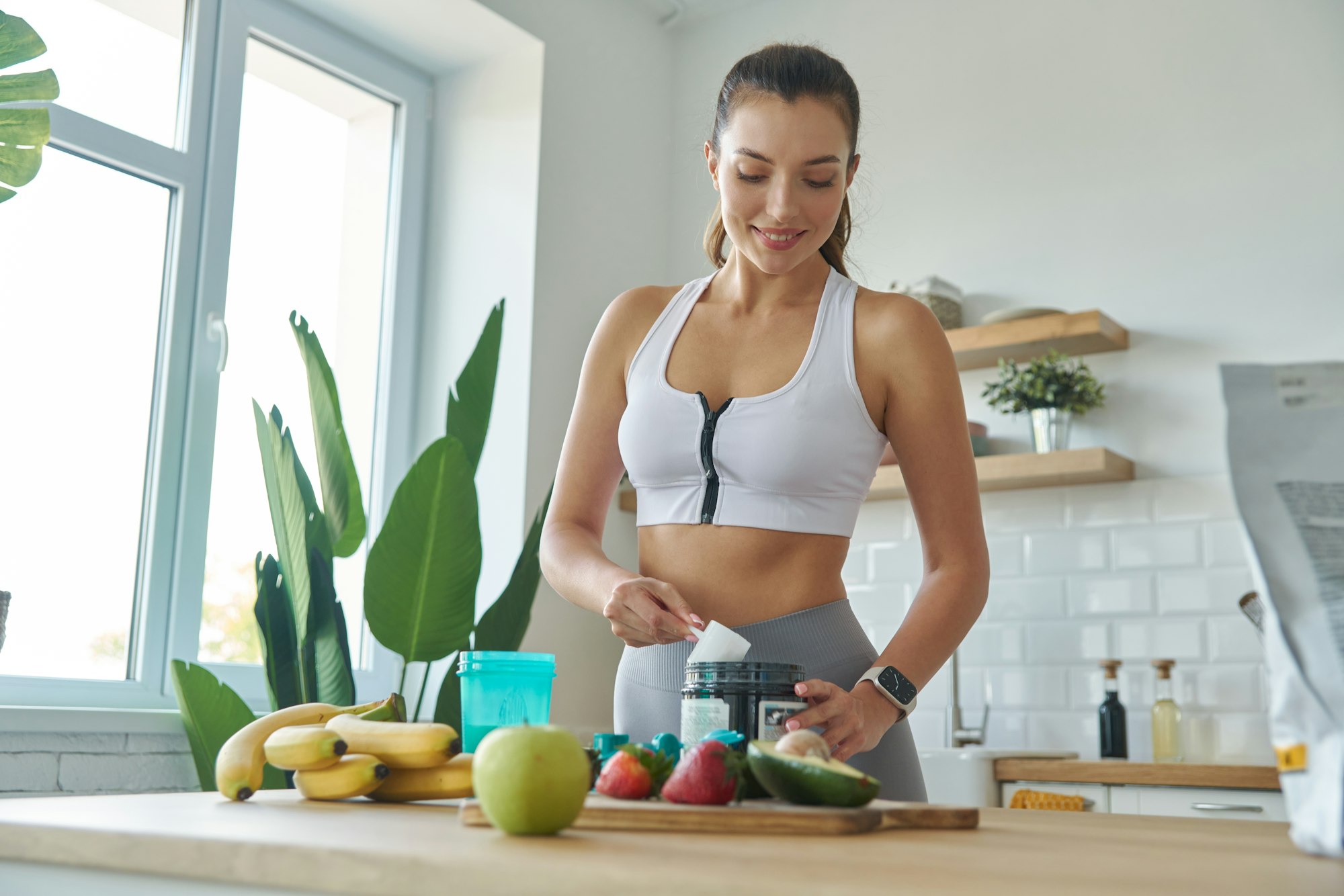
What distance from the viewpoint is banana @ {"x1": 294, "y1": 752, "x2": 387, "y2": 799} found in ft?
3.26

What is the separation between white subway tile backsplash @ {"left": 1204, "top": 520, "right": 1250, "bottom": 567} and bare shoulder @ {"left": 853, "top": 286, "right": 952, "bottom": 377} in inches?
70.0

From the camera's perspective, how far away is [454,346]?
3457 millimetres

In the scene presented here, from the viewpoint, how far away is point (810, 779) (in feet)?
2.75

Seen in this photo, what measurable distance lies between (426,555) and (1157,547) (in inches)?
70.9

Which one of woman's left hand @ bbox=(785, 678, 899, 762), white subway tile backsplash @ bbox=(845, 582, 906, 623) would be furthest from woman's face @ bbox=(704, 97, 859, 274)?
white subway tile backsplash @ bbox=(845, 582, 906, 623)

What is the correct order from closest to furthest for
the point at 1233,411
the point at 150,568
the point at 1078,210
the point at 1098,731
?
the point at 1233,411 < the point at 150,568 < the point at 1098,731 < the point at 1078,210

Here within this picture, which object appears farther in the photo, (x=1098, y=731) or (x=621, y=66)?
(x=621, y=66)

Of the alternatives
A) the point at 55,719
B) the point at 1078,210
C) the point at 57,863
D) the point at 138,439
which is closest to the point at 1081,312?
the point at 1078,210

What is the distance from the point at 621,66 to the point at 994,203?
1.26 meters

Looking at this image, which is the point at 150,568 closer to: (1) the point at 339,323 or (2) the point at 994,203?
(1) the point at 339,323

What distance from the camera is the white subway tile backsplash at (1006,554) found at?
316cm

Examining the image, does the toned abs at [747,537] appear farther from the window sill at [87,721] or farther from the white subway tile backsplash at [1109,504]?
the white subway tile backsplash at [1109,504]

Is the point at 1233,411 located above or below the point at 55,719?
above

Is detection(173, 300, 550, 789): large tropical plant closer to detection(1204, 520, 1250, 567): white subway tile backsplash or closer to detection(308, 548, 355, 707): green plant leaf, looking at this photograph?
detection(308, 548, 355, 707): green plant leaf
